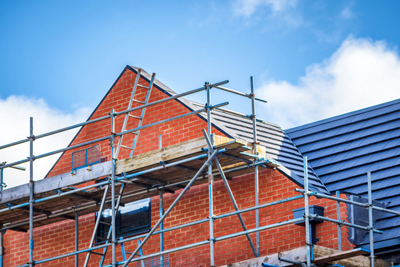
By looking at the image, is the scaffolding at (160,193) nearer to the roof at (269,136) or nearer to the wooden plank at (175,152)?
the wooden plank at (175,152)

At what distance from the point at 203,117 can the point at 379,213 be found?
424 cm

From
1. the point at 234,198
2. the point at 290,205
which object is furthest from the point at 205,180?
the point at 290,205

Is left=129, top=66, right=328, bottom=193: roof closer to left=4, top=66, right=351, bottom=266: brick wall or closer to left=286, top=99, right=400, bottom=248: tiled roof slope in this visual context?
left=4, top=66, right=351, bottom=266: brick wall

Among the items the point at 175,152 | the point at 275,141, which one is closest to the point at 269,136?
the point at 275,141

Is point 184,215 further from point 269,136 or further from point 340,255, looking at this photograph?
point 340,255

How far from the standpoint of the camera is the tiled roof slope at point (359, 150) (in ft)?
63.6

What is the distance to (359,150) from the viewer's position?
68.8 ft

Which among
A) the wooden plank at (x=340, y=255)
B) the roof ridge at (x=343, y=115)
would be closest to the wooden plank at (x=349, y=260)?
the wooden plank at (x=340, y=255)

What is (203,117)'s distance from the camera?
797 inches

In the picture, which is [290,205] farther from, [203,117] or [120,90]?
[120,90]

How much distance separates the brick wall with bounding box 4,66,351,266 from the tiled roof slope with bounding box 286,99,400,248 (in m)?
1.59

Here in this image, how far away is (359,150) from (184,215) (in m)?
Result: 4.17

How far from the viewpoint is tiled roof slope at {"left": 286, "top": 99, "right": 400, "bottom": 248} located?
19.4 metres

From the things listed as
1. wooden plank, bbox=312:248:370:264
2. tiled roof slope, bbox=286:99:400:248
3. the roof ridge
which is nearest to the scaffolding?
wooden plank, bbox=312:248:370:264
